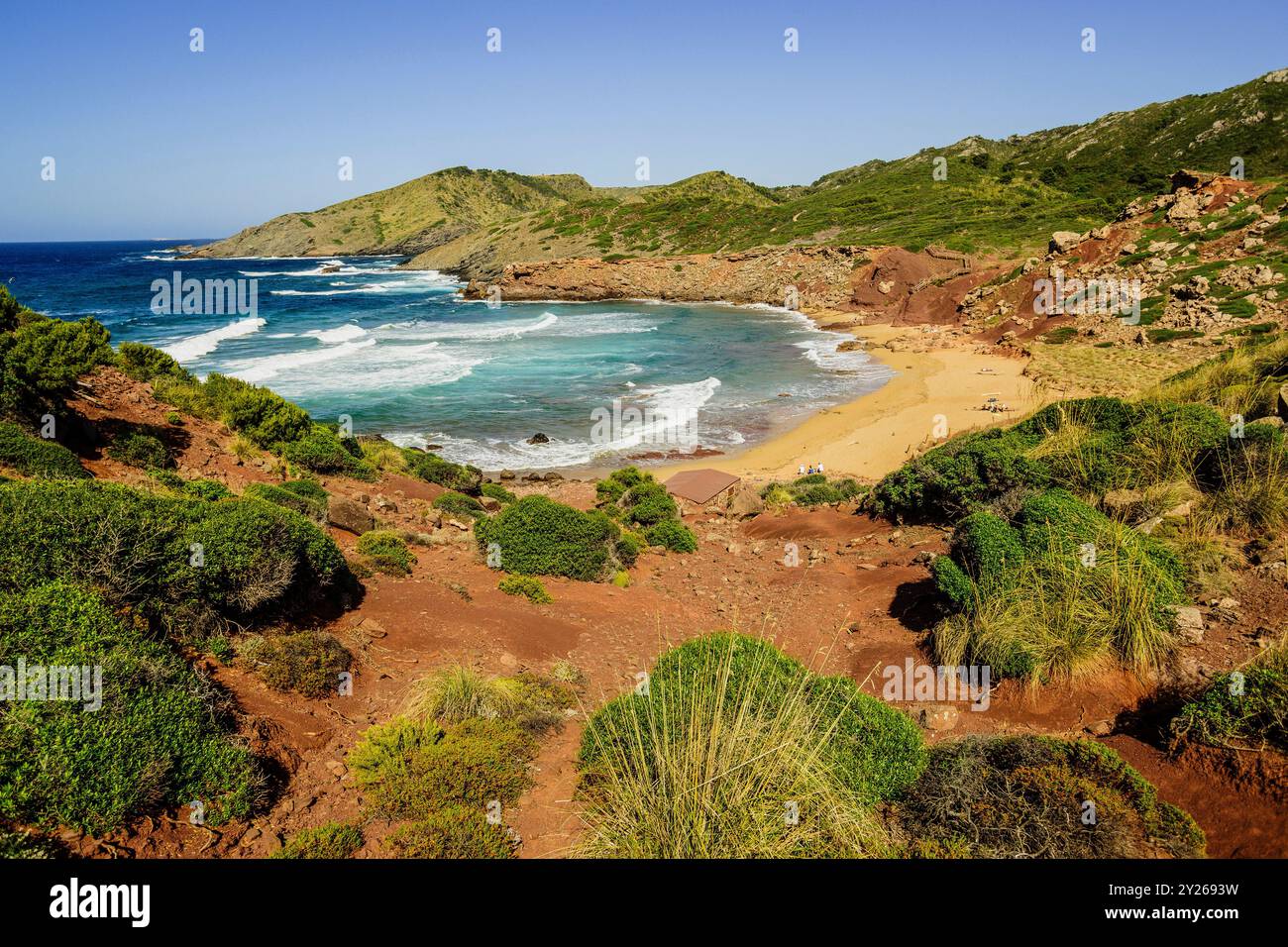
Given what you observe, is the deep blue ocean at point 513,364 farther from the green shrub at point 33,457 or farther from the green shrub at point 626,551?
the green shrub at point 33,457

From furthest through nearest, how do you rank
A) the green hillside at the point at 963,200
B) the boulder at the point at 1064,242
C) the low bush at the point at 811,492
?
the green hillside at the point at 963,200 < the boulder at the point at 1064,242 < the low bush at the point at 811,492

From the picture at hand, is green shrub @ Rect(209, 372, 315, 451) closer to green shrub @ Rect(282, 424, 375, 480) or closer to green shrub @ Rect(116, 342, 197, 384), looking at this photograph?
green shrub @ Rect(282, 424, 375, 480)

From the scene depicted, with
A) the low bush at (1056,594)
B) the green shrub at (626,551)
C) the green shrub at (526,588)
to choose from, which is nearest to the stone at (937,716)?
the low bush at (1056,594)

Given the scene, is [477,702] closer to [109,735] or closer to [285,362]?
[109,735]

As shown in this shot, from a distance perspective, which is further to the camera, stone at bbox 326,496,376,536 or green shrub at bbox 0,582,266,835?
stone at bbox 326,496,376,536

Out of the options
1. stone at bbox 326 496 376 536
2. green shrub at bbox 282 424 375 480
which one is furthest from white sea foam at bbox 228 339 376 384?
stone at bbox 326 496 376 536

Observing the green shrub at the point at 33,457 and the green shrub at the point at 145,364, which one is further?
the green shrub at the point at 145,364

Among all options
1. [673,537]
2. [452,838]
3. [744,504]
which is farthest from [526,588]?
[744,504]
